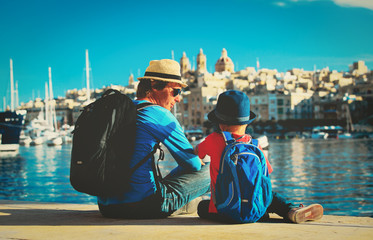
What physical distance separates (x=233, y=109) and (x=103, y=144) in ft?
3.04

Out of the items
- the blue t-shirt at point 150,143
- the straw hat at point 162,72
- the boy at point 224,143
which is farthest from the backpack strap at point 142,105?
the boy at point 224,143

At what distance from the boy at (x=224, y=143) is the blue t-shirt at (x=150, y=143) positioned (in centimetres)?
15

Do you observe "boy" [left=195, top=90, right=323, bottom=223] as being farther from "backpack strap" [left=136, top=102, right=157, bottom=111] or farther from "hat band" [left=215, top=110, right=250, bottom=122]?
"backpack strap" [left=136, top=102, right=157, bottom=111]

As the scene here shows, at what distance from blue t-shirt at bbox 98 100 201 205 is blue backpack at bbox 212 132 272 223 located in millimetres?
319

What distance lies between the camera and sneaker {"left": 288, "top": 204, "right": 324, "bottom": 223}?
11.0 feet

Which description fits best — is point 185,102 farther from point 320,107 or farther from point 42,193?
point 42,193

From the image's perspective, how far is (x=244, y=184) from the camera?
3232mm

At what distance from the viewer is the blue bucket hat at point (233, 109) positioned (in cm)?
348

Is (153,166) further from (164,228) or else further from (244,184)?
(244,184)

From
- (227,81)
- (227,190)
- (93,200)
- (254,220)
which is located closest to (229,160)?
(227,190)

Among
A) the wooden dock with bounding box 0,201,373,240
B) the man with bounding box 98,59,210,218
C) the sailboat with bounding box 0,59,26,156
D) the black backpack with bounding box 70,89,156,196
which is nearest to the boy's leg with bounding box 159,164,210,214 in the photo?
the man with bounding box 98,59,210,218

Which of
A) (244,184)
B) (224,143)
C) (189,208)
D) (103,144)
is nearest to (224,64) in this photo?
(189,208)

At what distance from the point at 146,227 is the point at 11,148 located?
3658cm

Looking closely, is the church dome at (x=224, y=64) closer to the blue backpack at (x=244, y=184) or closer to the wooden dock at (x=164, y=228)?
the wooden dock at (x=164, y=228)
